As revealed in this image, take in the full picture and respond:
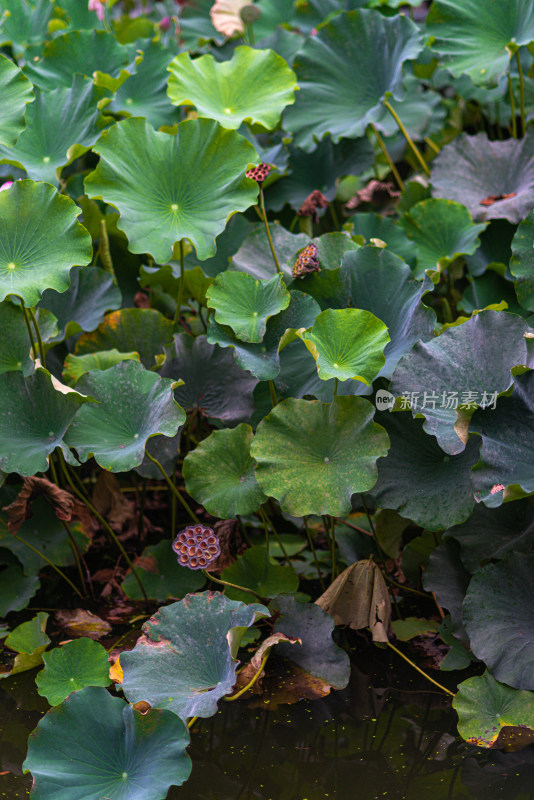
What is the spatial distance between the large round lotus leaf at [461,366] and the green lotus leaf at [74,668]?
0.78 m

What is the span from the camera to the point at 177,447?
176 cm

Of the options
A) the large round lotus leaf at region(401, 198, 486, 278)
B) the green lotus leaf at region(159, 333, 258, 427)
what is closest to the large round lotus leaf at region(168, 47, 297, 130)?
the large round lotus leaf at region(401, 198, 486, 278)

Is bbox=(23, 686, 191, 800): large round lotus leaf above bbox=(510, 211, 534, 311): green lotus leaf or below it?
below

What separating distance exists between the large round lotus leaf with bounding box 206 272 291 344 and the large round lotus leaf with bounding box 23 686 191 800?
787mm

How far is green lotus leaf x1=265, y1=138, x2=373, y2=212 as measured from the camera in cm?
237

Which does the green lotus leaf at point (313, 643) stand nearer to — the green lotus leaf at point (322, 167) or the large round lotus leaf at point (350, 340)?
the large round lotus leaf at point (350, 340)

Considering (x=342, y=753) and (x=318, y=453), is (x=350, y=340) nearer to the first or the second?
(x=318, y=453)

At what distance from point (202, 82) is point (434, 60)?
3.47 feet

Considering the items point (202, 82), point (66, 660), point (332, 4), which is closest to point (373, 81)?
point (202, 82)

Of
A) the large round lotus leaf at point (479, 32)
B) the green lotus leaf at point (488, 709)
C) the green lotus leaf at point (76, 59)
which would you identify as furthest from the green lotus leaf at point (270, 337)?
the green lotus leaf at point (76, 59)

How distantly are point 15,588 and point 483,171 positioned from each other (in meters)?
1.74

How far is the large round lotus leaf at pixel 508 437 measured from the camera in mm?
1371

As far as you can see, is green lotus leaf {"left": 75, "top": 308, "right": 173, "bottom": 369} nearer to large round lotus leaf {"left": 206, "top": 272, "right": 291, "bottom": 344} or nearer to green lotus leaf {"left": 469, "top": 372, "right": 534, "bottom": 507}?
large round lotus leaf {"left": 206, "top": 272, "right": 291, "bottom": 344}

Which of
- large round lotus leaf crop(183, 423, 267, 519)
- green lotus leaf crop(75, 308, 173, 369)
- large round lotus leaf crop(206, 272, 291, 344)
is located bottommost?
large round lotus leaf crop(183, 423, 267, 519)
